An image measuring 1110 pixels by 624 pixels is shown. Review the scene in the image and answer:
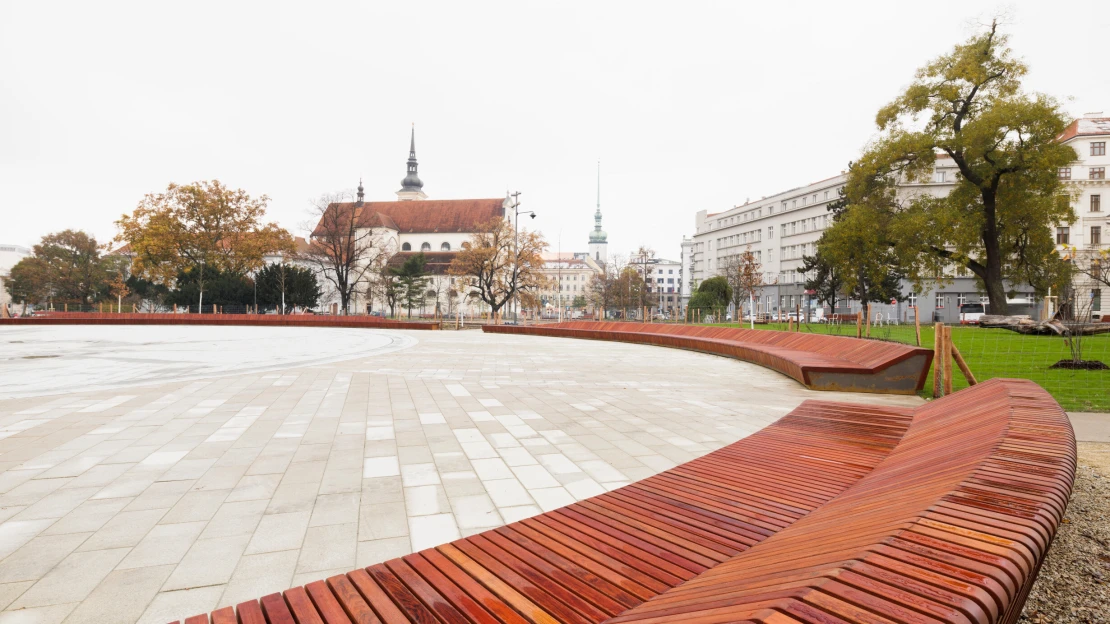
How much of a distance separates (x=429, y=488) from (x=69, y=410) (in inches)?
202

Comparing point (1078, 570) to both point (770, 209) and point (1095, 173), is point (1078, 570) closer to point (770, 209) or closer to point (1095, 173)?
point (1095, 173)

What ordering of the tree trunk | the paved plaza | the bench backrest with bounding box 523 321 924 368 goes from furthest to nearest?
the tree trunk, the bench backrest with bounding box 523 321 924 368, the paved plaza

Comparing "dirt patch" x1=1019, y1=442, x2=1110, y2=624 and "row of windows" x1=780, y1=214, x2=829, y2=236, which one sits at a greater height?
"row of windows" x1=780, y1=214, x2=829, y2=236

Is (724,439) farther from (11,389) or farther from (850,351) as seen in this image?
(11,389)

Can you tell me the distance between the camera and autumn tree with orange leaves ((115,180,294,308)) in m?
46.9

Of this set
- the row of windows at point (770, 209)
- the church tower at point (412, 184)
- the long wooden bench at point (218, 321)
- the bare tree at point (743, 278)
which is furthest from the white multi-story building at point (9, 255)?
the row of windows at point (770, 209)

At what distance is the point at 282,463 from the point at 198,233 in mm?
52361

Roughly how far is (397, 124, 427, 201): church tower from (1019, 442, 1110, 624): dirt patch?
99810mm

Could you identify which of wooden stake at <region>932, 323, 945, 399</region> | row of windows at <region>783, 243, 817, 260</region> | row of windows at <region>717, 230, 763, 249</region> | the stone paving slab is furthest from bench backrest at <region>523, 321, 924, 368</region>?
row of windows at <region>717, 230, 763, 249</region>

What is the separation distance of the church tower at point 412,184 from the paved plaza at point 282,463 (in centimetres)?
9212

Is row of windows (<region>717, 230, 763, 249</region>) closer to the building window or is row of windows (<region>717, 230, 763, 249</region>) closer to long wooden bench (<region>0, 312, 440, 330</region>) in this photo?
the building window

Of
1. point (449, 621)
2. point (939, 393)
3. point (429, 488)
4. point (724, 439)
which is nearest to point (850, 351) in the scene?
point (939, 393)

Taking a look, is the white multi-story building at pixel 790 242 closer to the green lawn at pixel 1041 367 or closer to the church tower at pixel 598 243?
the green lawn at pixel 1041 367

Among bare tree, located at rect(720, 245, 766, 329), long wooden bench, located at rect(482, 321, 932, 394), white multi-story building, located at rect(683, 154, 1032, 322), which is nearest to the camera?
long wooden bench, located at rect(482, 321, 932, 394)
